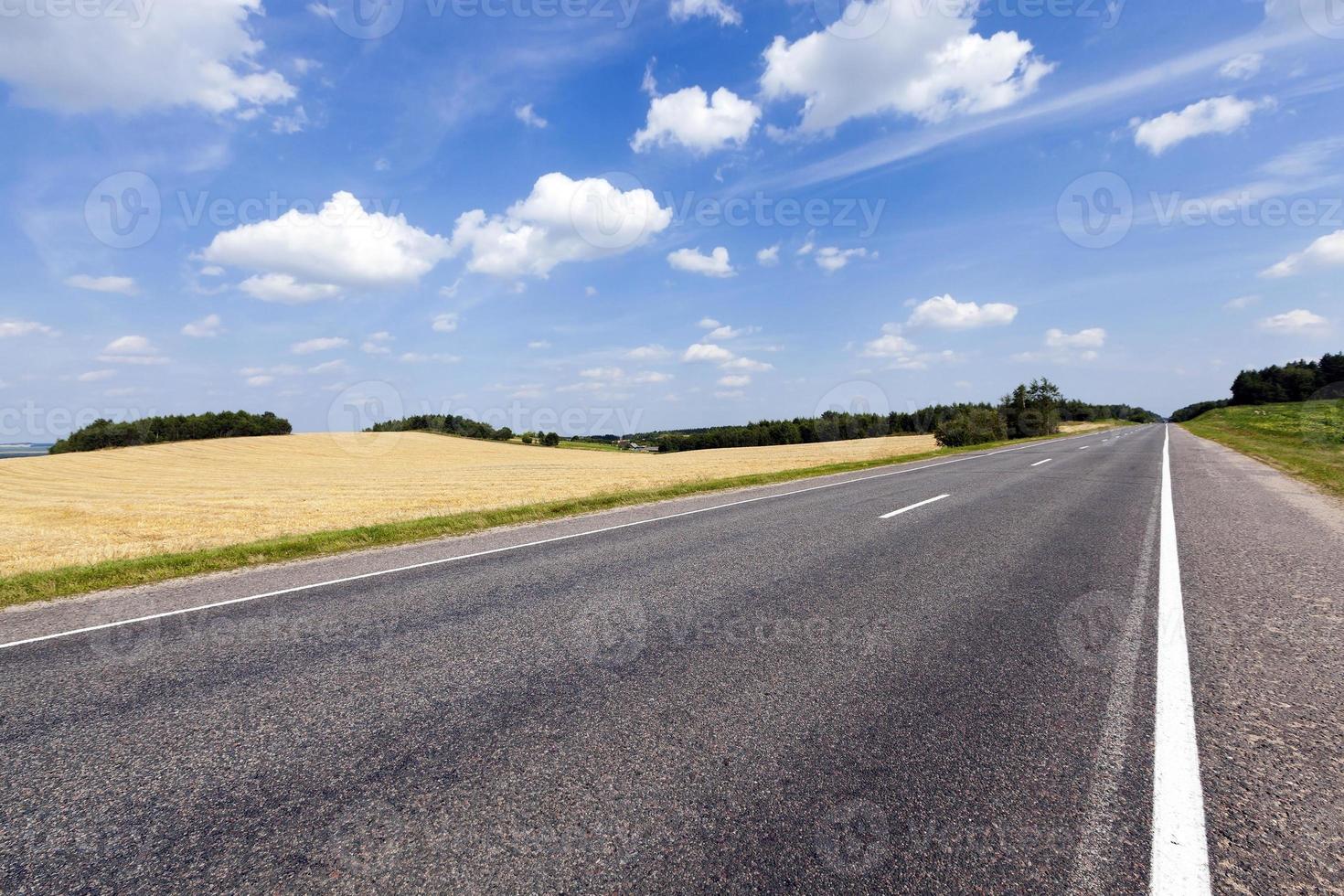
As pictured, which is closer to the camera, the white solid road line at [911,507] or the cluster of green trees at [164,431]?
the white solid road line at [911,507]

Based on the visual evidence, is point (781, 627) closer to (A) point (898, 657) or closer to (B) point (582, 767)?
(A) point (898, 657)

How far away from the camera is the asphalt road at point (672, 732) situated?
2250 mm

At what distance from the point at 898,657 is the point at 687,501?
389 inches

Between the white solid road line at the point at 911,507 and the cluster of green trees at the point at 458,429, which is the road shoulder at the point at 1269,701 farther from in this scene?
the cluster of green trees at the point at 458,429

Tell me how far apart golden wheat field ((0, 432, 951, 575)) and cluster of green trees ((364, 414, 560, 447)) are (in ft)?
84.4

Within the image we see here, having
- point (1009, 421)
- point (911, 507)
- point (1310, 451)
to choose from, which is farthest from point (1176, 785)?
point (1009, 421)

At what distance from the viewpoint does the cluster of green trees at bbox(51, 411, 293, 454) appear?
172 feet

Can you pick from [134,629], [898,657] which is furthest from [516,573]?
[898,657]

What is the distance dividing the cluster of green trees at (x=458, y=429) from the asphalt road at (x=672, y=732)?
251 ft

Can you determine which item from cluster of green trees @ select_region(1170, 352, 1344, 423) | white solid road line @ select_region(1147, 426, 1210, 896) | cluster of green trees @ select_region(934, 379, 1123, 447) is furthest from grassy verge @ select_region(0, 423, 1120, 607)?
cluster of green trees @ select_region(1170, 352, 1344, 423)

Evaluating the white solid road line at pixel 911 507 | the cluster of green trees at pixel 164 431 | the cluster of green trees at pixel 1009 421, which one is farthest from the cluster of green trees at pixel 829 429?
the white solid road line at pixel 911 507

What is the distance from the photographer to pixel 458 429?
8406 centimetres

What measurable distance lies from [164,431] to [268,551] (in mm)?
62757

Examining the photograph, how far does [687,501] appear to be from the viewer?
1384cm
